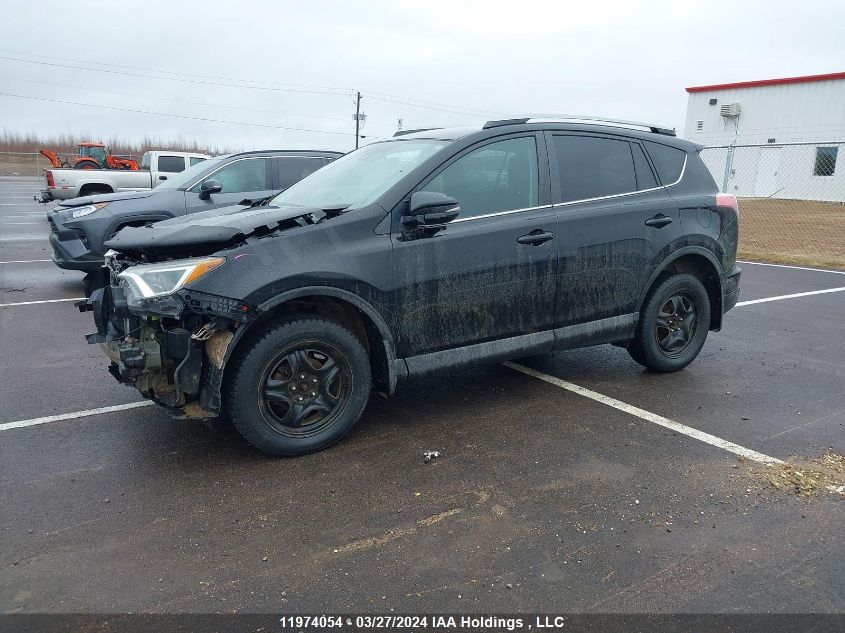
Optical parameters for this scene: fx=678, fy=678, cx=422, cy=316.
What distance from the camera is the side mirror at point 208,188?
799cm

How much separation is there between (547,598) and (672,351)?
3.38 metres

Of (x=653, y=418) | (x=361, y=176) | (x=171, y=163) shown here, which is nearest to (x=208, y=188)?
(x=361, y=176)

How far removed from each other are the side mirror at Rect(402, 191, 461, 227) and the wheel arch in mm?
1929

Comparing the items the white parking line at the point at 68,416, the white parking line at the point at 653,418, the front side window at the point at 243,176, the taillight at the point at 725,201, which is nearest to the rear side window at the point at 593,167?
the taillight at the point at 725,201

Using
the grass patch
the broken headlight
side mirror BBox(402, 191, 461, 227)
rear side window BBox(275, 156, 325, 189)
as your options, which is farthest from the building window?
the broken headlight

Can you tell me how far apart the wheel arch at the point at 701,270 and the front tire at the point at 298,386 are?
8.10 ft

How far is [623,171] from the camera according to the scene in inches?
203

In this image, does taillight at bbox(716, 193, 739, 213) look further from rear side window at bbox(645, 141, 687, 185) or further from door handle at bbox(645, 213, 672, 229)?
door handle at bbox(645, 213, 672, 229)

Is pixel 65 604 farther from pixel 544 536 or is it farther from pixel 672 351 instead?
pixel 672 351

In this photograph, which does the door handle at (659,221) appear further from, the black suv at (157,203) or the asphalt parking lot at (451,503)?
the black suv at (157,203)

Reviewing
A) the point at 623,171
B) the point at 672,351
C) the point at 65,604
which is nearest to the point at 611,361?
the point at 672,351

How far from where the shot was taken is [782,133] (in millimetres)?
33000

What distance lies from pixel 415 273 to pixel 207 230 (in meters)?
1.23

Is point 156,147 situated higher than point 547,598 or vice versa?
point 156,147
